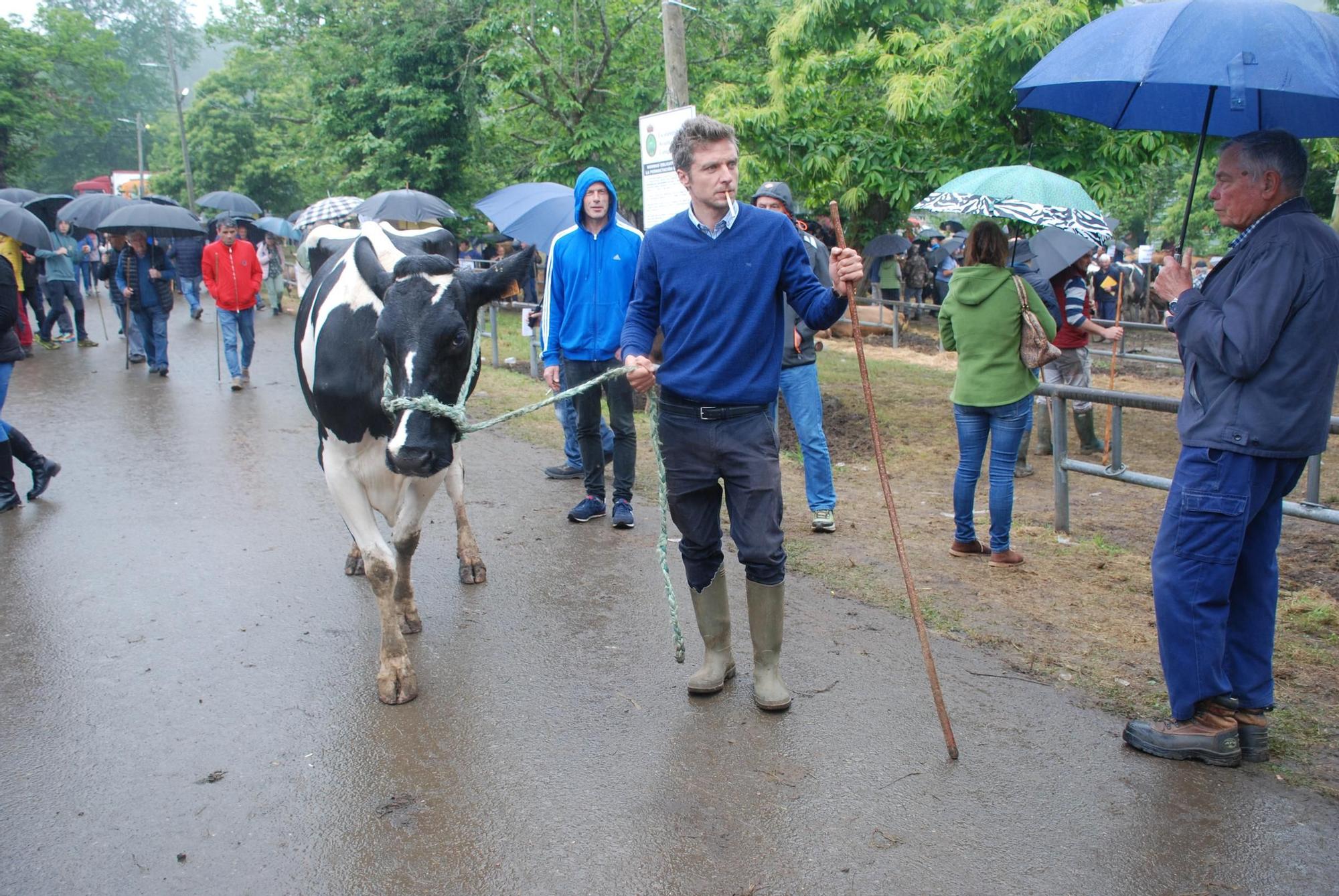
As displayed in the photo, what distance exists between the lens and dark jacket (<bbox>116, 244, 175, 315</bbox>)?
457 inches

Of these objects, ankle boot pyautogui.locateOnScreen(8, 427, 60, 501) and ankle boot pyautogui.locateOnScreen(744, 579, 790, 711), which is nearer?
ankle boot pyautogui.locateOnScreen(744, 579, 790, 711)

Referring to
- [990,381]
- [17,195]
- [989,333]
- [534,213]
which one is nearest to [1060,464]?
[990,381]

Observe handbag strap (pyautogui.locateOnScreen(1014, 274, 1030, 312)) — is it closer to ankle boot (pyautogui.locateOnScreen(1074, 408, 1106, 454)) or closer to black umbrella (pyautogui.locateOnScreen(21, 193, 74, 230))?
ankle boot (pyautogui.locateOnScreen(1074, 408, 1106, 454))

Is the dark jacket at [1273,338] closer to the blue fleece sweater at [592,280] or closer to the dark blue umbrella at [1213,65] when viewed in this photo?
the dark blue umbrella at [1213,65]

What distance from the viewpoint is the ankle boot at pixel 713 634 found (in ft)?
12.8

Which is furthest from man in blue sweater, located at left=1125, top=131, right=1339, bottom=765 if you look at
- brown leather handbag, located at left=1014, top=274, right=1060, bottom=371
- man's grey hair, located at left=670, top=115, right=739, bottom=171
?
brown leather handbag, located at left=1014, top=274, right=1060, bottom=371

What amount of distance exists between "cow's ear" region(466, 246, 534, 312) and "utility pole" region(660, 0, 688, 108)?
5.79m

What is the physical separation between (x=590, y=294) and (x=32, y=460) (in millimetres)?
4204

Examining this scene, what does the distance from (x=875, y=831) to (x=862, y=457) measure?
548 centimetres

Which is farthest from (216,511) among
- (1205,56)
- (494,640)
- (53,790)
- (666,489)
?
(1205,56)

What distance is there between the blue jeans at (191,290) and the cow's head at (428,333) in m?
15.1

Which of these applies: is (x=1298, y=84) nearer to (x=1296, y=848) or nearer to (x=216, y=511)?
(x=1296, y=848)

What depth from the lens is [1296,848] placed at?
9.37ft

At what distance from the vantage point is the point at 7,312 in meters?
6.66
